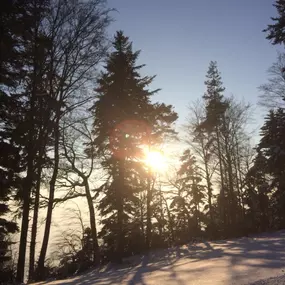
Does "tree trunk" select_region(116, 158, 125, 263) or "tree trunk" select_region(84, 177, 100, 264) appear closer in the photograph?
"tree trunk" select_region(116, 158, 125, 263)

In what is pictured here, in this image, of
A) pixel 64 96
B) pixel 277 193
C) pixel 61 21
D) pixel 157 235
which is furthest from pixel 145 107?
pixel 277 193

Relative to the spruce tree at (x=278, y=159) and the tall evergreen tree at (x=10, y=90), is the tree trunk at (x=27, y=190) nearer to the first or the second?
the tall evergreen tree at (x=10, y=90)

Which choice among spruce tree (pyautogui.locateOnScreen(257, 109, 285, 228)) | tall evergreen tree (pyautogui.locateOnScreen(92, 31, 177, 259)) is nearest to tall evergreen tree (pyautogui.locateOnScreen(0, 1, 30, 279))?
tall evergreen tree (pyautogui.locateOnScreen(92, 31, 177, 259))

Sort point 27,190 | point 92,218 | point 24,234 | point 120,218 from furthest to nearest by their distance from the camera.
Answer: point 92,218 → point 120,218 → point 27,190 → point 24,234

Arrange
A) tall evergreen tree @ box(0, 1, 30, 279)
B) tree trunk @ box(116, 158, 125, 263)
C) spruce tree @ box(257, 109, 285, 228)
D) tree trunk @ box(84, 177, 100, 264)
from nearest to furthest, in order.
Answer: tall evergreen tree @ box(0, 1, 30, 279) → tree trunk @ box(116, 158, 125, 263) → tree trunk @ box(84, 177, 100, 264) → spruce tree @ box(257, 109, 285, 228)

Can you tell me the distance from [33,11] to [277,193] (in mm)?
24280

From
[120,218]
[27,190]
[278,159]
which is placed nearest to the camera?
[27,190]

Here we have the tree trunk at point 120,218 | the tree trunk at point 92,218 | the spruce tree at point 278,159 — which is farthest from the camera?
the spruce tree at point 278,159

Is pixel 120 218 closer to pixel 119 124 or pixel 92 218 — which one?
pixel 92 218

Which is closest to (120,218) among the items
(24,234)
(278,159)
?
(24,234)

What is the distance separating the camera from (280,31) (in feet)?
51.2

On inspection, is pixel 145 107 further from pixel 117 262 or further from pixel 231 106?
pixel 231 106

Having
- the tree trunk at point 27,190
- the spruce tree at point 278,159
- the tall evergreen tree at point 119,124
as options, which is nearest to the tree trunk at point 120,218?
the tall evergreen tree at point 119,124

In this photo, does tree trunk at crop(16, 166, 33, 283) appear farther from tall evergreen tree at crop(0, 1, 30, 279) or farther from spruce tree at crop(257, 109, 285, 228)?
spruce tree at crop(257, 109, 285, 228)
